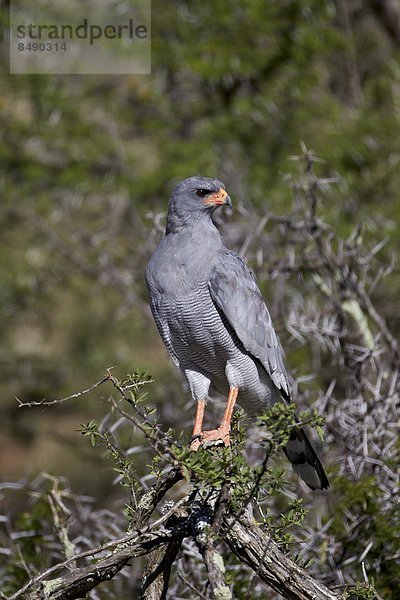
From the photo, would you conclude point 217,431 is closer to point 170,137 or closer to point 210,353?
point 210,353

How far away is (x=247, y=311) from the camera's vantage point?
12.7ft

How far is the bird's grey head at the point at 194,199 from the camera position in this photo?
3947 millimetres

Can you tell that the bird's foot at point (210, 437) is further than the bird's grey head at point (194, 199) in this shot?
No

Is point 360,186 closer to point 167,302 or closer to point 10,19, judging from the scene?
point 10,19

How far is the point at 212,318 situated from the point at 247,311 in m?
0.18

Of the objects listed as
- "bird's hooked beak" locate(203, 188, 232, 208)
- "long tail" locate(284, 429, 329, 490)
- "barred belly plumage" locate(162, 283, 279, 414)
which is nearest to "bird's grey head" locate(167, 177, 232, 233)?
"bird's hooked beak" locate(203, 188, 232, 208)

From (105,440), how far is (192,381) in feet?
4.62

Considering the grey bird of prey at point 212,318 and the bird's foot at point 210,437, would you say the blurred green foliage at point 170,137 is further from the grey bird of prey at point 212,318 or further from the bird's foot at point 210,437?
the bird's foot at point 210,437

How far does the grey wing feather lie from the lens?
3760mm

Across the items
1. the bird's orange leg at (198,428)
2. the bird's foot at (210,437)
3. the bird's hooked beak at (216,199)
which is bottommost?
the bird's orange leg at (198,428)

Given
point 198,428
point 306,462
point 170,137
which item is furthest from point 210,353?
point 170,137

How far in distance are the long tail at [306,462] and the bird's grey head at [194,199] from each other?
1045 mm

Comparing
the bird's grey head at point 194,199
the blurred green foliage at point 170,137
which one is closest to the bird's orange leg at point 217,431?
the bird's grey head at point 194,199

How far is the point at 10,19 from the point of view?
8688 mm
